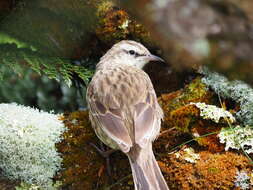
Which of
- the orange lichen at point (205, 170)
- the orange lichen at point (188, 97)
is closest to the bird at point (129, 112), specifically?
the orange lichen at point (205, 170)

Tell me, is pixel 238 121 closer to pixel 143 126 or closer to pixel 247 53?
pixel 143 126

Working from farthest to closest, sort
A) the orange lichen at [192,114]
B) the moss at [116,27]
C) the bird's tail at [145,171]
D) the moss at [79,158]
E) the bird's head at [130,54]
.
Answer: the moss at [116,27], the bird's head at [130,54], the orange lichen at [192,114], the moss at [79,158], the bird's tail at [145,171]

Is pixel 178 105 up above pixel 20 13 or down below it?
below

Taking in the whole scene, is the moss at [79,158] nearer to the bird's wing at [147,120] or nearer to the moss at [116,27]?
the bird's wing at [147,120]

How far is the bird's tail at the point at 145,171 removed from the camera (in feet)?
14.8

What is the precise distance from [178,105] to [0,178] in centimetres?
221

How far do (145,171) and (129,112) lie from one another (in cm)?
75

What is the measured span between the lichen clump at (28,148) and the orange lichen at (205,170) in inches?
47.0

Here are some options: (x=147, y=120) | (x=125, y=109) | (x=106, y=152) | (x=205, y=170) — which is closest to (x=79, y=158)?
(x=106, y=152)

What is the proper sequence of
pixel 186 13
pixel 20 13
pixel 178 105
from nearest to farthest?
A: pixel 178 105 → pixel 20 13 → pixel 186 13

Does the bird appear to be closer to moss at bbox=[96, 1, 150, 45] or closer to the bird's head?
the bird's head

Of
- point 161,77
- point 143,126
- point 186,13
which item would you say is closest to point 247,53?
point 186,13

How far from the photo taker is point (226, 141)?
5.12 meters

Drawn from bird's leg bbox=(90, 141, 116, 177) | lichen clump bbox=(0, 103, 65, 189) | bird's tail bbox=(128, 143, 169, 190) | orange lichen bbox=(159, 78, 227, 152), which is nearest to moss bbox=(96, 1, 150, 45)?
orange lichen bbox=(159, 78, 227, 152)
